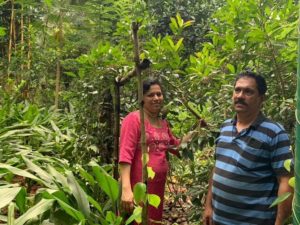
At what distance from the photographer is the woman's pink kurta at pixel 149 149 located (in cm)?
253

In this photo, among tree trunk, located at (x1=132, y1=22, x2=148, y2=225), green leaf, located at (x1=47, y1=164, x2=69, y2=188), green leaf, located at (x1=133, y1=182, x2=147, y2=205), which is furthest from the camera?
green leaf, located at (x1=47, y1=164, x2=69, y2=188)

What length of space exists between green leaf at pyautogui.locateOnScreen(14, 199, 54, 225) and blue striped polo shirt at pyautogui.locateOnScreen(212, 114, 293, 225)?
89 cm

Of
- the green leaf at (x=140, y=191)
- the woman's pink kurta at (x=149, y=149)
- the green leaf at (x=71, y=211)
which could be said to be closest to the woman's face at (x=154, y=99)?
the woman's pink kurta at (x=149, y=149)

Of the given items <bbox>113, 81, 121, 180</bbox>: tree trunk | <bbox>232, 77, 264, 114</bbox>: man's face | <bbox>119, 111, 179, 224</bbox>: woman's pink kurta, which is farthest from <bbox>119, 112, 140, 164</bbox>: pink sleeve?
<bbox>232, 77, 264, 114</bbox>: man's face

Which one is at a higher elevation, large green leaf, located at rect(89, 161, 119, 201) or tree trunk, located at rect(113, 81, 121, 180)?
tree trunk, located at rect(113, 81, 121, 180)

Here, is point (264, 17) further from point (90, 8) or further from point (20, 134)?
point (20, 134)

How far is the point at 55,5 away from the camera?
512cm

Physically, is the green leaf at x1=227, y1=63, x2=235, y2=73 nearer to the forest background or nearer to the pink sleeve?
the forest background

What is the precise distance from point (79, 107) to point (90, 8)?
1277mm

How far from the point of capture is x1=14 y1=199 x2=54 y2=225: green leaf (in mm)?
1849

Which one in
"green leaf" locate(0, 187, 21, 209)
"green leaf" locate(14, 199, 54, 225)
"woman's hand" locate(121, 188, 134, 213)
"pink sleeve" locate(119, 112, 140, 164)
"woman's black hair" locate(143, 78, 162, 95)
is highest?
"woman's black hair" locate(143, 78, 162, 95)

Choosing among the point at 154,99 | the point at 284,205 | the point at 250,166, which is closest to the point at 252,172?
the point at 250,166

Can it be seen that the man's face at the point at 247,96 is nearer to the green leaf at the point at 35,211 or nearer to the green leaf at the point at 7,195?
the green leaf at the point at 35,211

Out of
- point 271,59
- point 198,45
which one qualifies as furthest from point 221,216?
point 198,45
